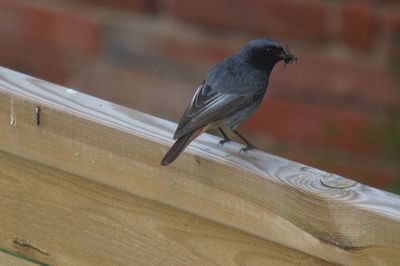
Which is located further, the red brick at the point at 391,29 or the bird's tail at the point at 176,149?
the red brick at the point at 391,29

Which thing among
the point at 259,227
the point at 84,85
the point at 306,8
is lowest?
the point at 84,85

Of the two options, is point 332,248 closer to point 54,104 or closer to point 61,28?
point 54,104

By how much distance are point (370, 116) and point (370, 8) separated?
1.25 ft

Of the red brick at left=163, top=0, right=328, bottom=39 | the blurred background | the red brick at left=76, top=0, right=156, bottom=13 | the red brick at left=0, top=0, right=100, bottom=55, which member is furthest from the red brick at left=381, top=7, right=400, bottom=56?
the red brick at left=0, top=0, right=100, bottom=55

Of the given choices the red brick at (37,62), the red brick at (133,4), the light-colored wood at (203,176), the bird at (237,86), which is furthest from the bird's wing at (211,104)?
the red brick at (37,62)

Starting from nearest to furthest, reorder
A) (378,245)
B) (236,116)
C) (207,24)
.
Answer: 1. (378,245)
2. (236,116)
3. (207,24)

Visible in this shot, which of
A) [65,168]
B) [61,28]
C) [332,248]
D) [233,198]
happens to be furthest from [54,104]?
[61,28]

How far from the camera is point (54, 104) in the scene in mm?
2070

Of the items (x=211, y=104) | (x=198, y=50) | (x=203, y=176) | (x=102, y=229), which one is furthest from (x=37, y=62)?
(x=203, y=176)

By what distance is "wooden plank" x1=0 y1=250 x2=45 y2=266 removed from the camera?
2.11 meters

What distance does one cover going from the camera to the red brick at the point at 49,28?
3791mm

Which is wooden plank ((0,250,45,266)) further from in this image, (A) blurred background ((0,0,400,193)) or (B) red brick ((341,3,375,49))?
(B) red brick ((341,3,375,49))

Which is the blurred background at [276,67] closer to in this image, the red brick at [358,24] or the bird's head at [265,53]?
the red brick at [358,24]

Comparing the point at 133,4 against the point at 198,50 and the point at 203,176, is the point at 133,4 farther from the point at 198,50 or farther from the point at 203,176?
the point at 203,176
